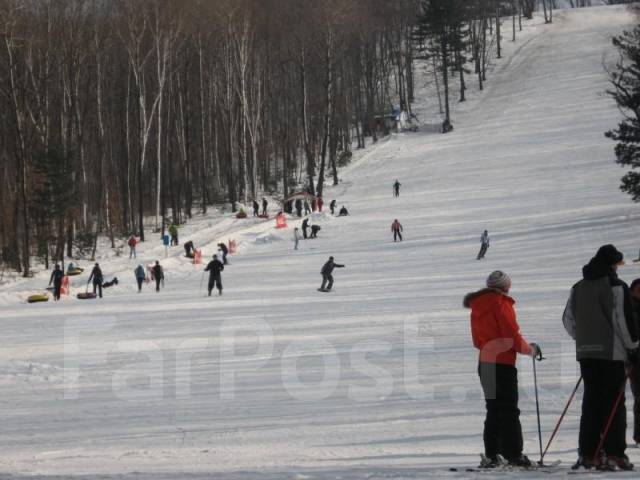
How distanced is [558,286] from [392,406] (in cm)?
1300

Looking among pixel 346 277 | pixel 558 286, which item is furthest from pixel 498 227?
pixel 558 286

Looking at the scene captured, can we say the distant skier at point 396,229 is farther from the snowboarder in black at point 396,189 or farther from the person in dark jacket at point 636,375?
the person in dark jacket at point 636,375

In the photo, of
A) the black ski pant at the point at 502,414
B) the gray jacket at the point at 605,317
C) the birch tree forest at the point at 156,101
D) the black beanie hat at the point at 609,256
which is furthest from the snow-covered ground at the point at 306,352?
the birch tree forest at the point at 156,101

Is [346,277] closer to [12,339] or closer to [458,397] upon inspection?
[12,339]

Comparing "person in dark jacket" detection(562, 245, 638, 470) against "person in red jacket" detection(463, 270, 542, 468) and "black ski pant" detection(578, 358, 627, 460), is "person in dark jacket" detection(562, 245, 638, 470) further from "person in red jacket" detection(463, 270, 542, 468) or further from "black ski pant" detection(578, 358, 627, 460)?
"person in red jacket" detection(463, 270, 542, 468)

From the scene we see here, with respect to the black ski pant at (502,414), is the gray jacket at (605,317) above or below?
above

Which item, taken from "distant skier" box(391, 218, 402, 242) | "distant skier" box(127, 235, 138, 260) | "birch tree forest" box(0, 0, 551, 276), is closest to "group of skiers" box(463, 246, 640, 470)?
"distant skier" box(391, 218, 402, 242)

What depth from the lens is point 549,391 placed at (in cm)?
1144

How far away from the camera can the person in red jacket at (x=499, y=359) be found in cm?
737

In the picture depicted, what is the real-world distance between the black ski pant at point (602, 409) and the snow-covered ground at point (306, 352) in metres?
0.82

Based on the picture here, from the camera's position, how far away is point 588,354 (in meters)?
7.36

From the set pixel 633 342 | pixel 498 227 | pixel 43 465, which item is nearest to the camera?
pixel 633 342

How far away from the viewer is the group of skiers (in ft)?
23.9

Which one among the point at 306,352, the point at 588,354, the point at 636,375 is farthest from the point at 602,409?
the point at 306,352
